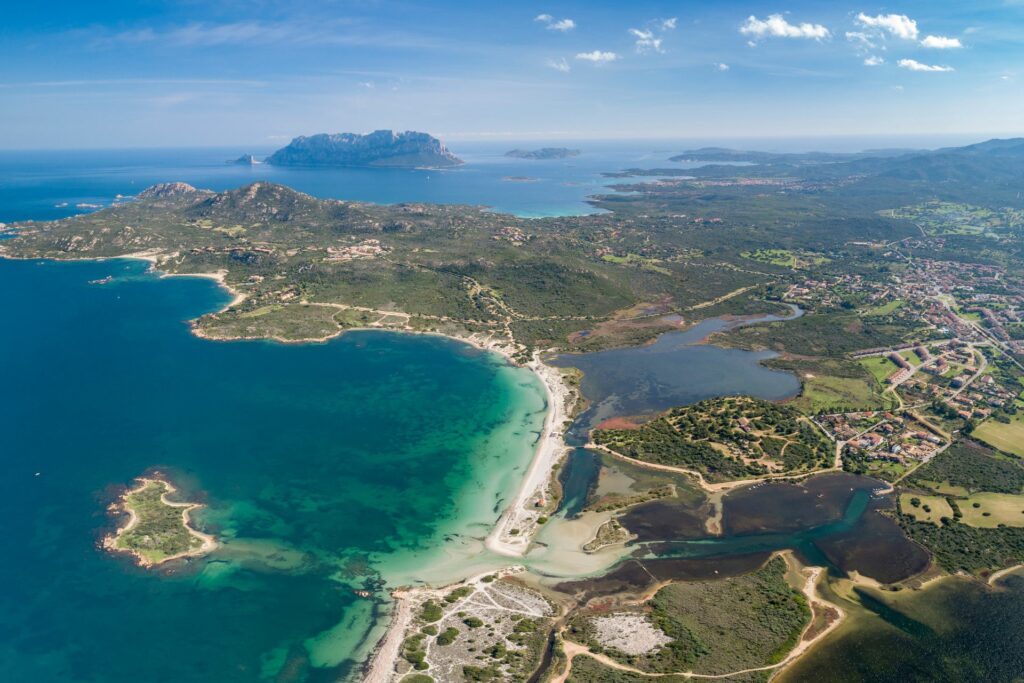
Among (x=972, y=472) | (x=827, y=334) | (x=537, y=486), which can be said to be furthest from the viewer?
(x=827, y=334)

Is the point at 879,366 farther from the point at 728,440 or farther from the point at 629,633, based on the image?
the point at 629,633

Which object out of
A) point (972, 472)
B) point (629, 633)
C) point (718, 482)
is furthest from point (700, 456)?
point (972, 472)

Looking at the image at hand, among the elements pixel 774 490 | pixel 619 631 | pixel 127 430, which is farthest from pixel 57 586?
pixel 774 490

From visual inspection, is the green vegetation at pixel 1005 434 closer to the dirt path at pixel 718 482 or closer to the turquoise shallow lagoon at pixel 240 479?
the dirt path at pixel 718 482

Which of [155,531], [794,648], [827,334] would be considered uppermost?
[827,334]

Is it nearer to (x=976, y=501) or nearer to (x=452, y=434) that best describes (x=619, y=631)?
(x=452, y=434)

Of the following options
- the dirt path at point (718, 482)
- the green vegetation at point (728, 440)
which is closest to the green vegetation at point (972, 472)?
the dirt path at point (718, 482)

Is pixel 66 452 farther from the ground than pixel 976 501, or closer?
farther from the ground
